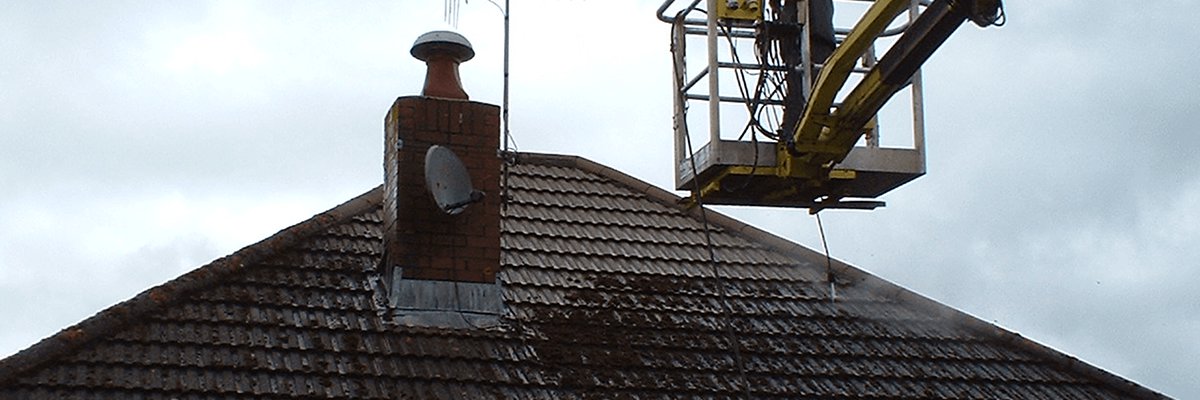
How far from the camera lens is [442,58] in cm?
1134

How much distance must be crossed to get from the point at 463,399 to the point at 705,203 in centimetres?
224

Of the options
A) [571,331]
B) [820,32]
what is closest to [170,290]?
[571,331]

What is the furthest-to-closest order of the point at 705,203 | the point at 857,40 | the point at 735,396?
the point at 705,203
the point at 735,396
the point at 857,40

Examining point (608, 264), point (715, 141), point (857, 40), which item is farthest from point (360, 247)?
point (857, 40)

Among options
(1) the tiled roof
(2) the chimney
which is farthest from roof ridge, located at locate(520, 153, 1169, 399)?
(2) the chimney

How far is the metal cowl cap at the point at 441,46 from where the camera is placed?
11.3 metres

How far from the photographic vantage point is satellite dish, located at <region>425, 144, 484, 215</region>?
33.5 feet

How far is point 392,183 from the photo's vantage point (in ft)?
34.9

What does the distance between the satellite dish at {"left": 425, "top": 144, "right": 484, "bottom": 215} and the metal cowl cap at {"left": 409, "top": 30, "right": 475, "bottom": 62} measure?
1244 millimetres

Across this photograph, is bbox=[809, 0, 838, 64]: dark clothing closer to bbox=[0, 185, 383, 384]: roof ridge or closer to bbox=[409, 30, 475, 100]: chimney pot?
bbox=[409, 30, 475, 100]: chimney pot

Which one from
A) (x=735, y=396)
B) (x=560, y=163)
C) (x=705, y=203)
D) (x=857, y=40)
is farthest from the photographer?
(x=560, y=163)

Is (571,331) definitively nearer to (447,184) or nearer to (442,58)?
(447,184)

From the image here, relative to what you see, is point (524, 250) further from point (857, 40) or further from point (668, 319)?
point (857, 40)

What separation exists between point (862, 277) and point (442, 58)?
11.5 feet
